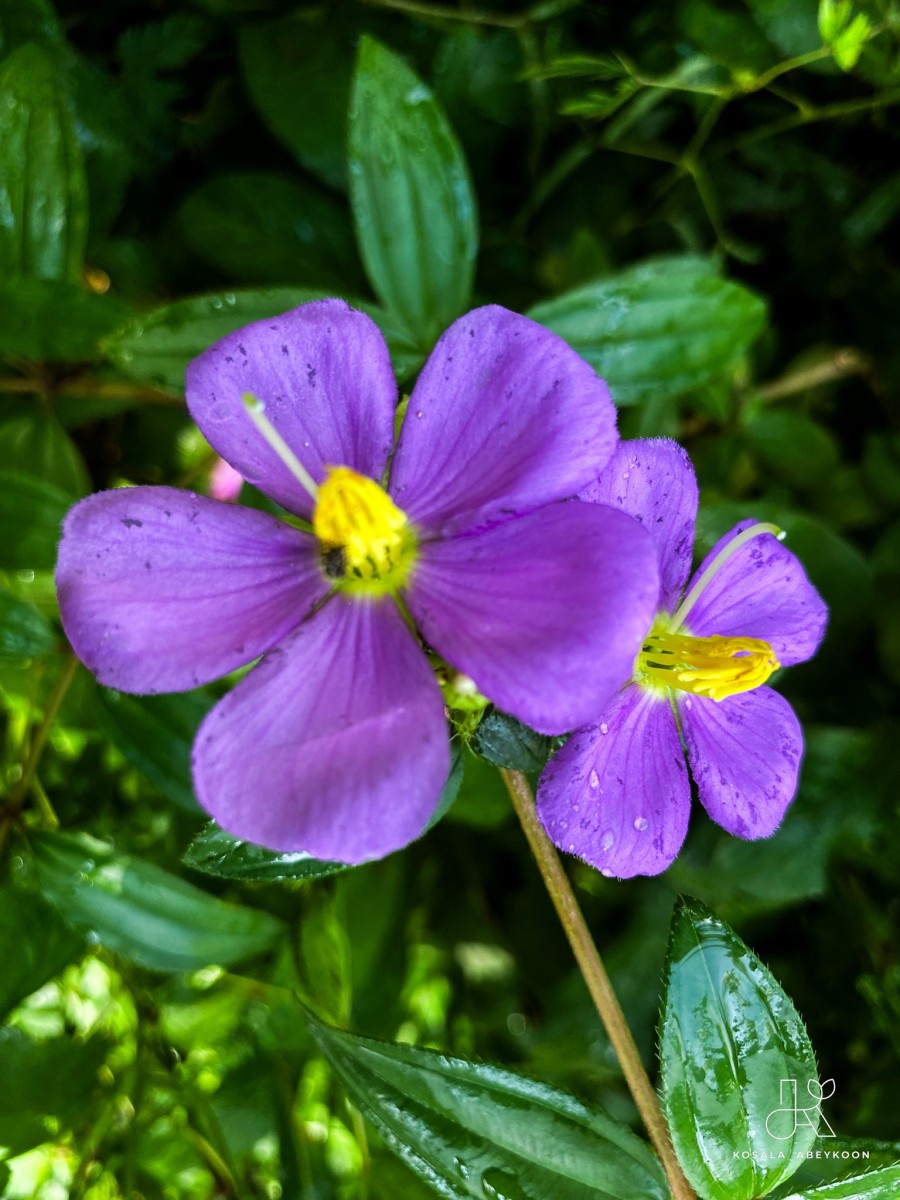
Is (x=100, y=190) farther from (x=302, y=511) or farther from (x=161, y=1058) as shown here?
(x=161, y=1058)

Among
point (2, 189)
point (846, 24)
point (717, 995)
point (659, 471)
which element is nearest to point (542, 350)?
point (659, 471)

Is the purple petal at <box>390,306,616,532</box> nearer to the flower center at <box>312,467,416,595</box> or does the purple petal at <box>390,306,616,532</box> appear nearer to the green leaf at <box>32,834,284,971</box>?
the flower center at <box>312,467,416,595</box>

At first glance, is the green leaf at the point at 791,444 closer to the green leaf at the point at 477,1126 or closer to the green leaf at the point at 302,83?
the green leaf at the point at 302,83

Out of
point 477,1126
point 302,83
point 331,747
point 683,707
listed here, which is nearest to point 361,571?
point 331,747

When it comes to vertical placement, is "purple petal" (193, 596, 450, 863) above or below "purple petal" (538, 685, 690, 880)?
above

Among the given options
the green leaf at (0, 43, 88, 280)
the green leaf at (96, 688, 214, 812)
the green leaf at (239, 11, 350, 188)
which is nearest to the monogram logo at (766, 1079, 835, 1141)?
the green leaf at (96, 688, 214, 812)

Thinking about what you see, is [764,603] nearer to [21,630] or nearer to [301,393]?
[301,393]

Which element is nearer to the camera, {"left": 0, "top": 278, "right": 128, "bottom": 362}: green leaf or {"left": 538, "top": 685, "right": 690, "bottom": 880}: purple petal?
{"left": 538, "top": 685, "right": 690, "bottom": 880}: purple petal

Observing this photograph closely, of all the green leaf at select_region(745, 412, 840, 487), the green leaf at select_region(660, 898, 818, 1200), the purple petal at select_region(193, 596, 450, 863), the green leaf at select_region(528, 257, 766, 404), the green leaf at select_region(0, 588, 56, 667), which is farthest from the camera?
the green leaf at select_region(745, 412, 840, 487)
